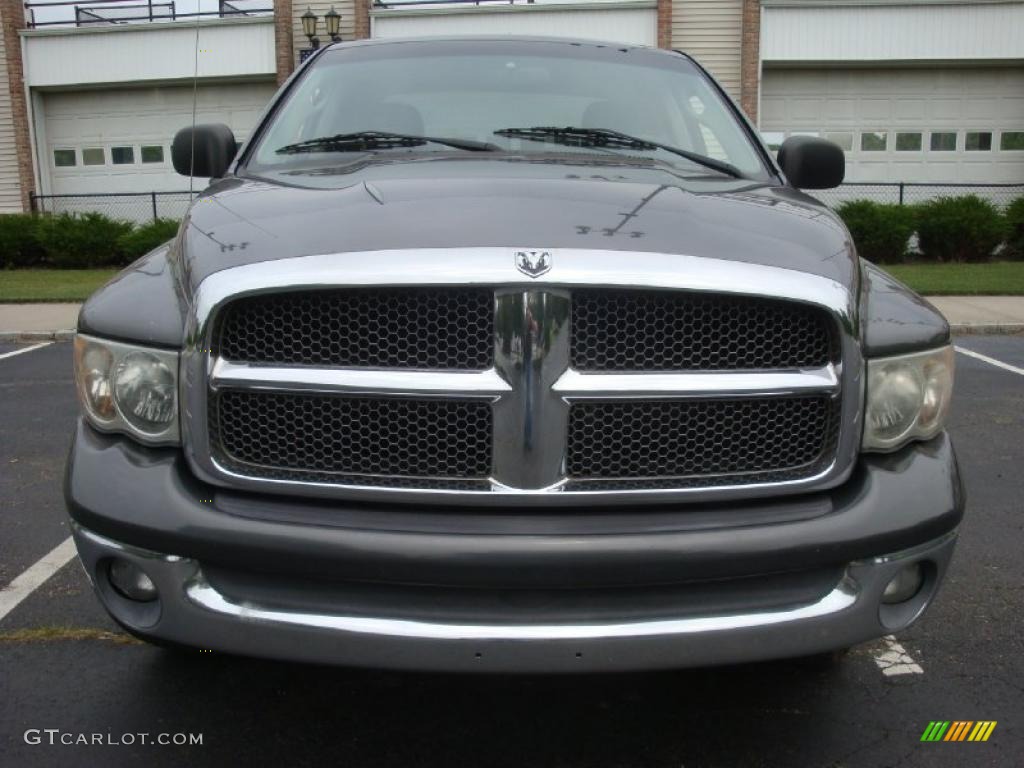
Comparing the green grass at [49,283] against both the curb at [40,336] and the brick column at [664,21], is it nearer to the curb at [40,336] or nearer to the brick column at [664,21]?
the curb at [40,336]

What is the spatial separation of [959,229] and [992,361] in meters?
8.93

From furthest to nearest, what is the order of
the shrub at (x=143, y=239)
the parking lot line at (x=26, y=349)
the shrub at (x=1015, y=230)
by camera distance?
1. the shrub at (x=143, y=239)
2. the shrub at (x=1015, y=230)
3. the parking lot line at (x=26, y=349)

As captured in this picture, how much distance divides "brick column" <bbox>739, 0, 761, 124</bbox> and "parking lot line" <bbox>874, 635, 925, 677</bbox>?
18037mm

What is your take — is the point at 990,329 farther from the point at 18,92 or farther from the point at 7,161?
the point at 7,161

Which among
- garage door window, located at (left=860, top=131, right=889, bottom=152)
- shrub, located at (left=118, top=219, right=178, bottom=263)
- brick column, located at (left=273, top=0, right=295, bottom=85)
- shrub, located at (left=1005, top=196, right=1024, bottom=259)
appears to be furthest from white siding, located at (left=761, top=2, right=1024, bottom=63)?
shrub, located at (left=118, top=219, right=178, bottom=263)

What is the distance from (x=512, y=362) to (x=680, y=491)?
46 cm

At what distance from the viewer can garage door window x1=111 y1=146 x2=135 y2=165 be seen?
74.2 feet

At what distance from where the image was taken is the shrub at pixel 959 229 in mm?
16266

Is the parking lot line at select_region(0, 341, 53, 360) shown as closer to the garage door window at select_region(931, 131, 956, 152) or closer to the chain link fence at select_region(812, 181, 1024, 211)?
the chain link fence at select_region(812, 181, 1024, 211)

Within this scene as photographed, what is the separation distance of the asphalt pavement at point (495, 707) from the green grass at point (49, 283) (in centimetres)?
1040

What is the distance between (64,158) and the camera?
23031 mm

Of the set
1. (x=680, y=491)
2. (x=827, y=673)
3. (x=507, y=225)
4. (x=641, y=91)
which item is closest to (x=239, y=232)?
(x=507, y=225)

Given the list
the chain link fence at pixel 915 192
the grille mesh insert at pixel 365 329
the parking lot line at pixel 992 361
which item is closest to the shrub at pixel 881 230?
the chain link fence at pixel 915 192

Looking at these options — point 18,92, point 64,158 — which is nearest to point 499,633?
point 18,92
